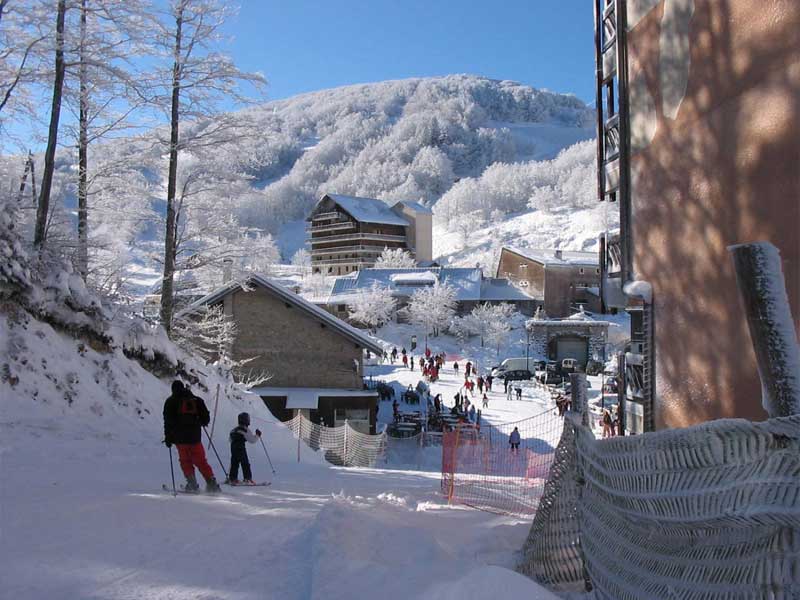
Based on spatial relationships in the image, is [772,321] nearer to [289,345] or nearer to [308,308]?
[308,308]

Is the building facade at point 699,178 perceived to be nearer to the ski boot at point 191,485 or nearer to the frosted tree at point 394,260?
A: the ski boot at point 191,485

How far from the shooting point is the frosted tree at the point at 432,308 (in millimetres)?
66000

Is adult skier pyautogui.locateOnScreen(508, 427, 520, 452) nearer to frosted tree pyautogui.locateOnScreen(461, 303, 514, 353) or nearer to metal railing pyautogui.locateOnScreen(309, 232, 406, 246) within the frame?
frosted tree pyautogui.locateOnScreen(461, 303, 514, 353)

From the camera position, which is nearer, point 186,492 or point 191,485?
point 186,492

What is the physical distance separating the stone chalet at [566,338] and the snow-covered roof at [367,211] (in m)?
50.2

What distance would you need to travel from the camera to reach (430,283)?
72.2 metres

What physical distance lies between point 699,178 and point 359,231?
9273cm

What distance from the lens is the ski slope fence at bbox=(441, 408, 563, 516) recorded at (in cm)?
959

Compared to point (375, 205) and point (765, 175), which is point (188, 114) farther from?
→ point (375, 205)

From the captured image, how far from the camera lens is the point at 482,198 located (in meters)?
178

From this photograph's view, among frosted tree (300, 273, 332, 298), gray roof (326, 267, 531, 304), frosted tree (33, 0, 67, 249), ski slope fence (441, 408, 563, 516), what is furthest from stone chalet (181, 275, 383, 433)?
frosted tree (300, 273, 332, 298)

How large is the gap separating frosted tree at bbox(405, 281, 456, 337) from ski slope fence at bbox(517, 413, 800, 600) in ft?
204

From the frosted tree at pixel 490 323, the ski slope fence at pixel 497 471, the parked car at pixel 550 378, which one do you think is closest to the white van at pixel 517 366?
the parked car at pixel 550 378

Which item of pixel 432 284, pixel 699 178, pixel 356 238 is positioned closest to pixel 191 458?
pixel 699 178
